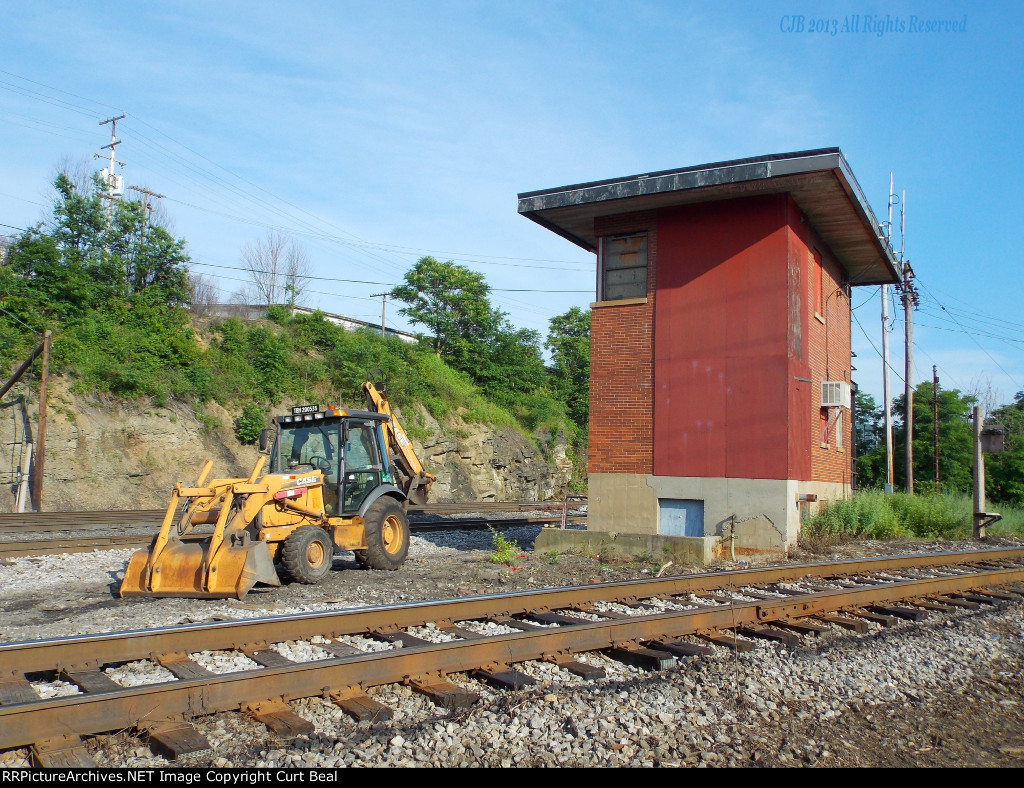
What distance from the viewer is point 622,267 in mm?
16406

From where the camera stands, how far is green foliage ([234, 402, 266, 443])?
94.6ft

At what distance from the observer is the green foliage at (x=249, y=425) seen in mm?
28828

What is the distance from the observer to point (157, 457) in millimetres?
26188

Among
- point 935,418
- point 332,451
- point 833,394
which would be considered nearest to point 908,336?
point 935,418

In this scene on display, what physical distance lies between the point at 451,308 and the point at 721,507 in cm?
2967

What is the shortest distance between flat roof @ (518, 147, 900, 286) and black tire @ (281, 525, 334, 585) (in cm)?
879

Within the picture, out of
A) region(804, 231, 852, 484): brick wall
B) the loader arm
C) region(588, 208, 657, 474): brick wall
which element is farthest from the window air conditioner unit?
the loader arm

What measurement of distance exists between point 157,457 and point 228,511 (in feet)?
63.1

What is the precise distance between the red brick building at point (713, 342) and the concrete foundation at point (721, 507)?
3cm

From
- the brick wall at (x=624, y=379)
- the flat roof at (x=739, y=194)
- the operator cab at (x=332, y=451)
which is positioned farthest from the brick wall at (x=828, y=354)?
the operator cab at (x=332, y=451)

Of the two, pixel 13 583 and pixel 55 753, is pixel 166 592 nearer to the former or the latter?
pixel 13 583

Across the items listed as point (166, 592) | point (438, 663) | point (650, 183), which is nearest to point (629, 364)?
point (650, 183)

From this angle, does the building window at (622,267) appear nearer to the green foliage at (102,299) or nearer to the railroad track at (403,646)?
the railroad track at (403,646)

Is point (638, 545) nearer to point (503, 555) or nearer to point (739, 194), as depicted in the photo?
point (503, 555)
